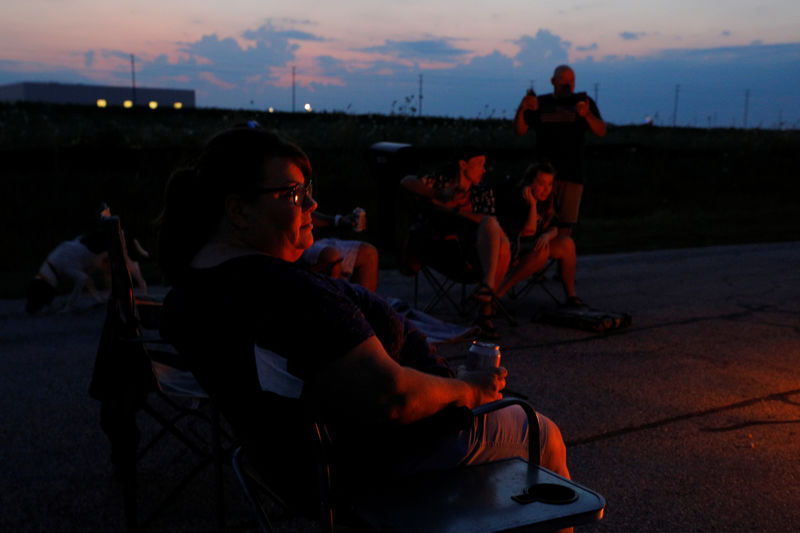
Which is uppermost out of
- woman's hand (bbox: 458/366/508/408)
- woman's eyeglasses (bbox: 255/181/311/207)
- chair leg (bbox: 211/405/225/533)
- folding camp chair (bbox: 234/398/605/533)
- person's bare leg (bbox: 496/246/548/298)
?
woman's eyeglasses (bbox: 255/181/311/207)

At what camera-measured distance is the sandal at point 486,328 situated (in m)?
5.75

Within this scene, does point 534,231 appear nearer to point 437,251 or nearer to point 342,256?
point 437,251

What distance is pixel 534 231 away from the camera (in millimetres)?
6332

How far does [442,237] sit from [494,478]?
4.25 m

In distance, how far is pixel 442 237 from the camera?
612 centimetres

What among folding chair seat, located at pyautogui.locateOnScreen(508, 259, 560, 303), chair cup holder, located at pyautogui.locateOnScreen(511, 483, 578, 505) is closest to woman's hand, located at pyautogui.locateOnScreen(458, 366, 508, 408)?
chair cup holder, located at pyautogui.locateOnScreen(511, 483, 578, 505)

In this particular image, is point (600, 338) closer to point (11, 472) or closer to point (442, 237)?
point (442, 237)

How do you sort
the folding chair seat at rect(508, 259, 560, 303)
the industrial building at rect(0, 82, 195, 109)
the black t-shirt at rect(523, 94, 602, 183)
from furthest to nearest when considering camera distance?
the industrial building at rect(0, 82, 195, 109) → the black t-shirt at rect(523, 94, 602, 183) → the folding chair seat at rect(508, 259, 560, 303)

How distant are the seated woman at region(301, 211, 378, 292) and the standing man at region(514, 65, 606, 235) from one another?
2625 millimetres

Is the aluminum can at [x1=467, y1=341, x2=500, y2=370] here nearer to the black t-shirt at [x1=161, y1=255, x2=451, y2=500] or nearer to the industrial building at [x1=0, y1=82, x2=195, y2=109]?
the black t-shirt at [x1=161, y1=255, x2=451, y2=500]

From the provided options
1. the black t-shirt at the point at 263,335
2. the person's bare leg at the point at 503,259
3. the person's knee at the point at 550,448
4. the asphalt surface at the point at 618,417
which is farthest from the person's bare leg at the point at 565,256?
the black t-shirt at the point at 263,335

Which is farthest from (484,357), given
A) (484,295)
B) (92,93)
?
(92,93)

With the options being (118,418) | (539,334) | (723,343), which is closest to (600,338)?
(539,334)

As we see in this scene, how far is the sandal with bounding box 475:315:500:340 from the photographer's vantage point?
227 inches
